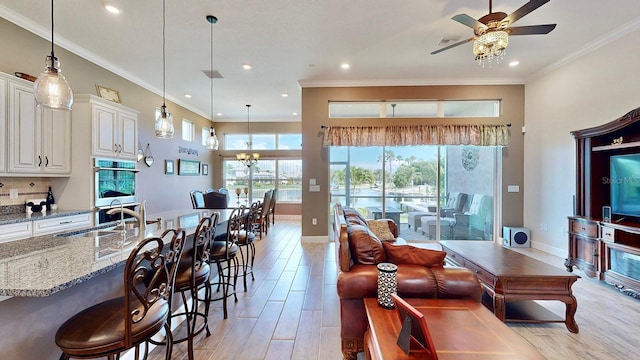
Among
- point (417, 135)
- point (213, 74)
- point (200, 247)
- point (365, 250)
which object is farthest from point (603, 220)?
point (213, 74)

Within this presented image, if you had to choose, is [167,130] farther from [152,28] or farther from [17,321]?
[17,321]

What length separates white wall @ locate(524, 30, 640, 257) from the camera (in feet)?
11.3

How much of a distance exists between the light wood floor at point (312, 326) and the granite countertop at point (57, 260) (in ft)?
3.23

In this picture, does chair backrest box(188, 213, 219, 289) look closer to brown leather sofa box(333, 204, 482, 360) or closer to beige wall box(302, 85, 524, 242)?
brown leather sofa box(333, 204, 482, 360)

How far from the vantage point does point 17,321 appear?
121 cm

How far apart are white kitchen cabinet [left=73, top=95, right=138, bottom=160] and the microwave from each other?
132 mm

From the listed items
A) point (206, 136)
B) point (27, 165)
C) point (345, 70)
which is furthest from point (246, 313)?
point (206, 136)

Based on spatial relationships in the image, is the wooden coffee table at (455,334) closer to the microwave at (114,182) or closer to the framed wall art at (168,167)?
the microwave at (114,182)

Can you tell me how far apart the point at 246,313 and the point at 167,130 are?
2.22 m

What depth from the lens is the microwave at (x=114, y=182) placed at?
371 centimetres

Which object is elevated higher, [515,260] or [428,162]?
[428,162]

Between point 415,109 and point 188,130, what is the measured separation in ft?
20.0

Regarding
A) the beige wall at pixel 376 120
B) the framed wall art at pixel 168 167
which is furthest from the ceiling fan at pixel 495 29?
the framed wall art at pixel 168 167

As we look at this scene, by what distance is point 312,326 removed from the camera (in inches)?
Result: 93.3
